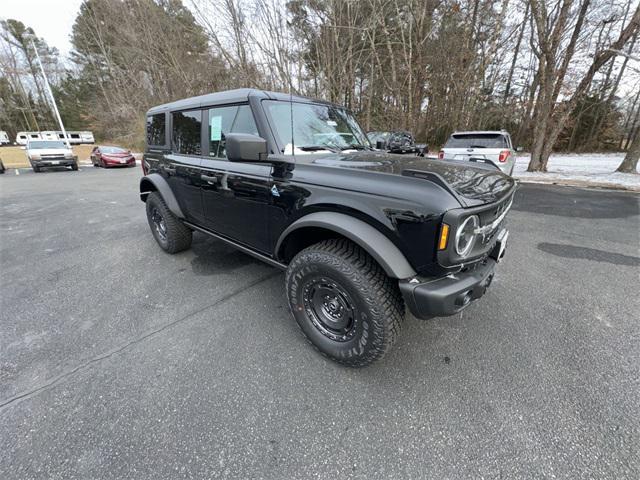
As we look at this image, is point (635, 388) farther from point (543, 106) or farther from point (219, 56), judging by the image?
point (219, 56)

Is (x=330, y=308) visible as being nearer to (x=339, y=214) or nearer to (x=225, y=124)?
(x=339, y=214)

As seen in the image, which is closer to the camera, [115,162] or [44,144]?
[44,144]

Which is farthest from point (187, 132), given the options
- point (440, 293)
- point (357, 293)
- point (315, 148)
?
point (440, 293)

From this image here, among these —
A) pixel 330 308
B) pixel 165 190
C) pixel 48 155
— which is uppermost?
pixel 165 190

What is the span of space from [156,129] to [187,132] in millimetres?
873

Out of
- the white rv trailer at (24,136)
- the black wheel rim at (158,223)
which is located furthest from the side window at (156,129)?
the white rv trailer at (24,136)

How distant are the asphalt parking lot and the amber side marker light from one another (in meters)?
0.98

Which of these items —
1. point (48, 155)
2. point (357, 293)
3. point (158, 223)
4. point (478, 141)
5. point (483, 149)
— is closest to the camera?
point (357, 293)

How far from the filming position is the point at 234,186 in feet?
8.12

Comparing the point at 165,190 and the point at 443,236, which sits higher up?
the point at 443,236

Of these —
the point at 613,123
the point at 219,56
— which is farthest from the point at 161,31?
the point at 613,123

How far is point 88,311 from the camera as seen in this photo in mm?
2648

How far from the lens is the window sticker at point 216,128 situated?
2660 millimetres

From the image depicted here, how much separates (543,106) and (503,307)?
11521 millimetres
